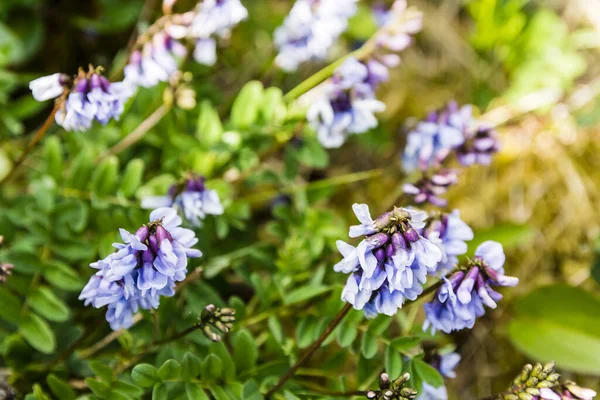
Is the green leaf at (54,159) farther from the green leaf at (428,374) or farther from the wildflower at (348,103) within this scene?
the green leaf at (428,374)

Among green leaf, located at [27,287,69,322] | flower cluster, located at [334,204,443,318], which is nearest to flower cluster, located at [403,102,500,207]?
flower cluster, located at [334,204,443,318]

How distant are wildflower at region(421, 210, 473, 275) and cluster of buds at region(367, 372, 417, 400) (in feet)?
1.08

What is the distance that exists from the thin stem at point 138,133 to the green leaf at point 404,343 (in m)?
1.27

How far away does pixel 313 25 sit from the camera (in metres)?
2.45

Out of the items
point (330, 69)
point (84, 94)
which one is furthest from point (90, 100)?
point (330, 69)

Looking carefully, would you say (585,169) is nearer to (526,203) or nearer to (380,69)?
(526,203)

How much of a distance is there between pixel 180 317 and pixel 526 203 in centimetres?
197

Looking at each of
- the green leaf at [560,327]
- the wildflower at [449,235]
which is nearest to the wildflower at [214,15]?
the wildflower at [449,235]

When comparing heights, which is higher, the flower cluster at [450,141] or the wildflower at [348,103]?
the wildflower at [348,103]

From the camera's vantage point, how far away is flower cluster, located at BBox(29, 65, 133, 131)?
71.8 inches

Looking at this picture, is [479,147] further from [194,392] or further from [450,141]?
[194,392]

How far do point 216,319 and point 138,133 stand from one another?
1051 millimetres

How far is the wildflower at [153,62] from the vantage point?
2.10m

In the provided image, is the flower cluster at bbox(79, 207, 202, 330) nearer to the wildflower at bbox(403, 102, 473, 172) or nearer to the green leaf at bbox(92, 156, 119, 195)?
the green leaf at bbox(92, 156, 119, 195)
